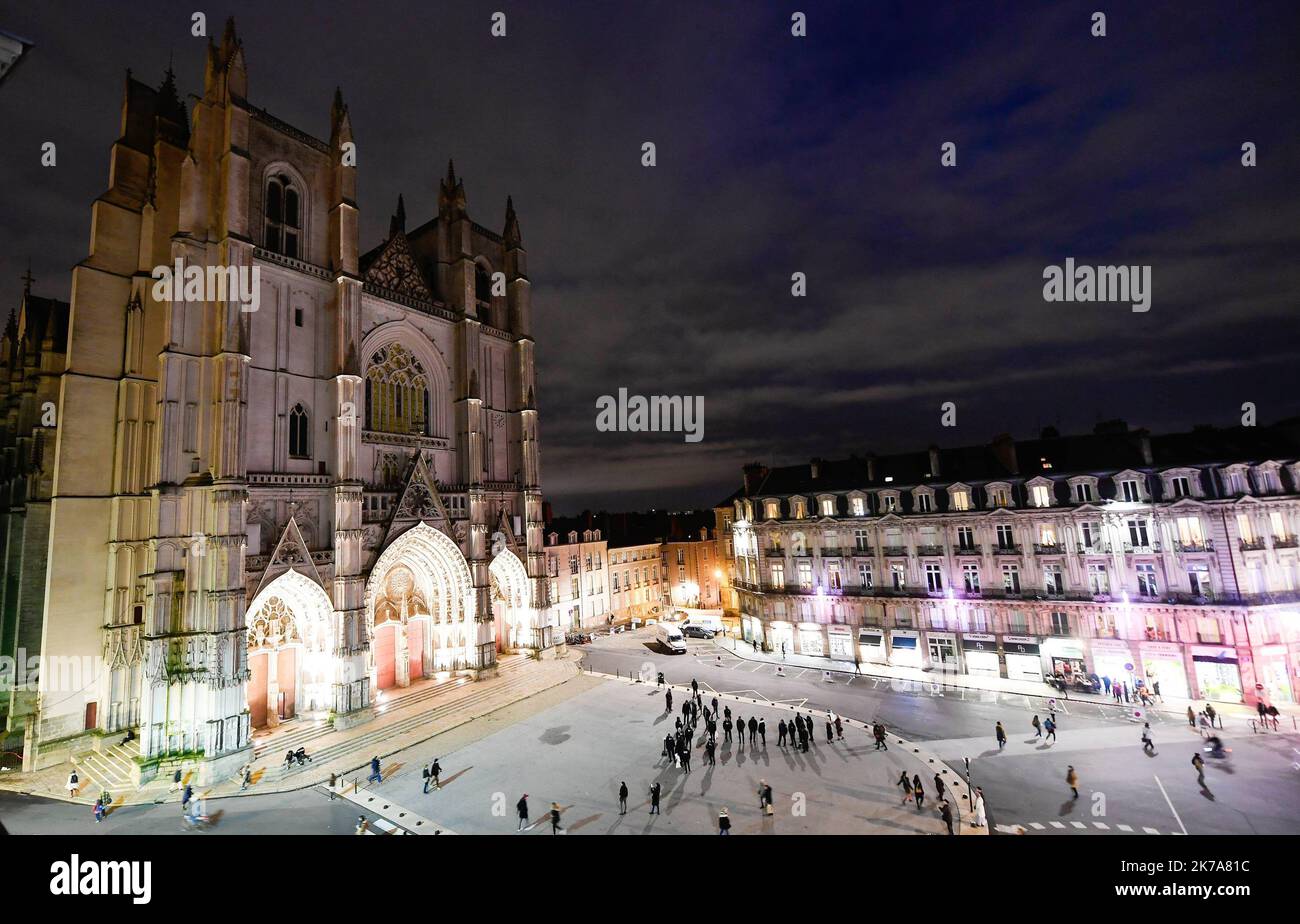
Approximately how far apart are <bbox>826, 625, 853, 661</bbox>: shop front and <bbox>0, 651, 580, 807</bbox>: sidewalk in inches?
679

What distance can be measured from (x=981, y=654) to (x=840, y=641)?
764cm

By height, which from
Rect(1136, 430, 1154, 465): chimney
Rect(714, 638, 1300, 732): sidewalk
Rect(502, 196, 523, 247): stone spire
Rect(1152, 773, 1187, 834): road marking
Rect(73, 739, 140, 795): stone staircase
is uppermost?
Rect(502, 196, 523, 247): stone spire

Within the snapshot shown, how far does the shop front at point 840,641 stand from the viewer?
35.8 meters

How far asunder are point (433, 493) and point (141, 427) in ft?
39.4

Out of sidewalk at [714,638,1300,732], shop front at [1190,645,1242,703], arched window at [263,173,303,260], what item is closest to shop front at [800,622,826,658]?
sidewalk at [714,638,1300,732]

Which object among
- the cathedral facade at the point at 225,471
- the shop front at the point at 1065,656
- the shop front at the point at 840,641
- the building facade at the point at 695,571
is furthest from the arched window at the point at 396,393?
the shop front at the point at 1065,656

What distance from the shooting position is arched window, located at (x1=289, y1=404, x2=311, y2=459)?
26.0m

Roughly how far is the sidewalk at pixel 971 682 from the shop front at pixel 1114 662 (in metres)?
1.26

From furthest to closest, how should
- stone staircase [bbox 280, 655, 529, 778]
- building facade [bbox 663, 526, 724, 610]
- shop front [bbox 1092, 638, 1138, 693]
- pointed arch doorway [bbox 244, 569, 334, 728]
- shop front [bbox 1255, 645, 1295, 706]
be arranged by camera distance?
building facade [bbox 663, 526, 724, 610], shop front [bbox 1092, 638, 1138, 693], shop front [bbox 1255, 645, 1295, 706], pointed arch doorway [bbox 244, 569, 334, 728], stone staircase [bbox 280, 655, 529, 778]

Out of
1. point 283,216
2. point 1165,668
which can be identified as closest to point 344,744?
point 283,216

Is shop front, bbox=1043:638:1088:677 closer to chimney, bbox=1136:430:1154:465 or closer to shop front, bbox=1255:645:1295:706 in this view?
shop front, bbox=1255:645:1295:706

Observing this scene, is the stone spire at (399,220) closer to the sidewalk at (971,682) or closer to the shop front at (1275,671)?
the sidewalk at (971,682)
